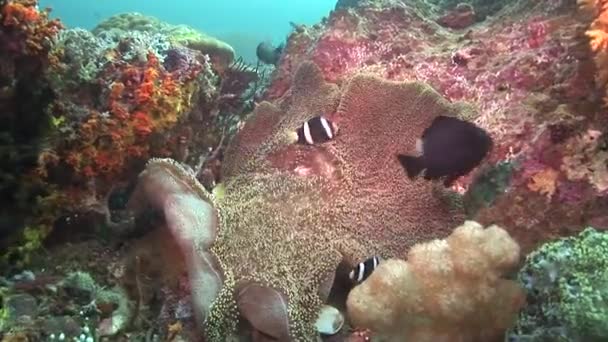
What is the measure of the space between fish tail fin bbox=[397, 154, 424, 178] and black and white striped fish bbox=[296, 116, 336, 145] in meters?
0.53

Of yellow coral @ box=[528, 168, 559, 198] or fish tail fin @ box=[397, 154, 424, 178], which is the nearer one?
yellow coral @ box=[528, 168, 559, 198]

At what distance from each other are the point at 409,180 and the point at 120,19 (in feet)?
28.0

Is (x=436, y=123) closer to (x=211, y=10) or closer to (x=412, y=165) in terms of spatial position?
(x=412, y=165)

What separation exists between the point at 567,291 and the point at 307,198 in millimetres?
1647

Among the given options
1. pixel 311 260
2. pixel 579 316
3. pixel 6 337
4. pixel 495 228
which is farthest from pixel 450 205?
pixel 6 337

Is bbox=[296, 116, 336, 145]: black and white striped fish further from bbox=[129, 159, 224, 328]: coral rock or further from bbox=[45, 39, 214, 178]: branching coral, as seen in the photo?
bbox=[45, 39, 214, 178]: branching coral

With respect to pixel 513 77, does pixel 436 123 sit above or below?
below

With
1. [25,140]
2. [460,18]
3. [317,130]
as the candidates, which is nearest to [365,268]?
[317,130]

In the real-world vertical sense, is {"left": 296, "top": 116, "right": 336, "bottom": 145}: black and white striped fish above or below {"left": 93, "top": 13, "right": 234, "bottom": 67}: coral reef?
below

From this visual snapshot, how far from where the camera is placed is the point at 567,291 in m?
2.55

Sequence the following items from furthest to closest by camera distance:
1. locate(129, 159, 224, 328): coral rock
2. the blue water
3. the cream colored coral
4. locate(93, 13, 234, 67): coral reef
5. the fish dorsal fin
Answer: the blue water, locate(93, 13, 234, 67): coral reef, the fish dorsal fin, locate(129, 159, 224, 328): coral rock, the cream colored coral

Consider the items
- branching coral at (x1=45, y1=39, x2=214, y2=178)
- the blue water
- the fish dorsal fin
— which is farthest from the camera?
the blue water

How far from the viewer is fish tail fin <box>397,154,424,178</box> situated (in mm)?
3643

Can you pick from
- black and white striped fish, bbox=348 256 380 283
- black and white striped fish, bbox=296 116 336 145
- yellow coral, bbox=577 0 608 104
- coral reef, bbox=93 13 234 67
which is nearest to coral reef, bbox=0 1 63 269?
black and white striped fish, bbox=296 116 336 145
